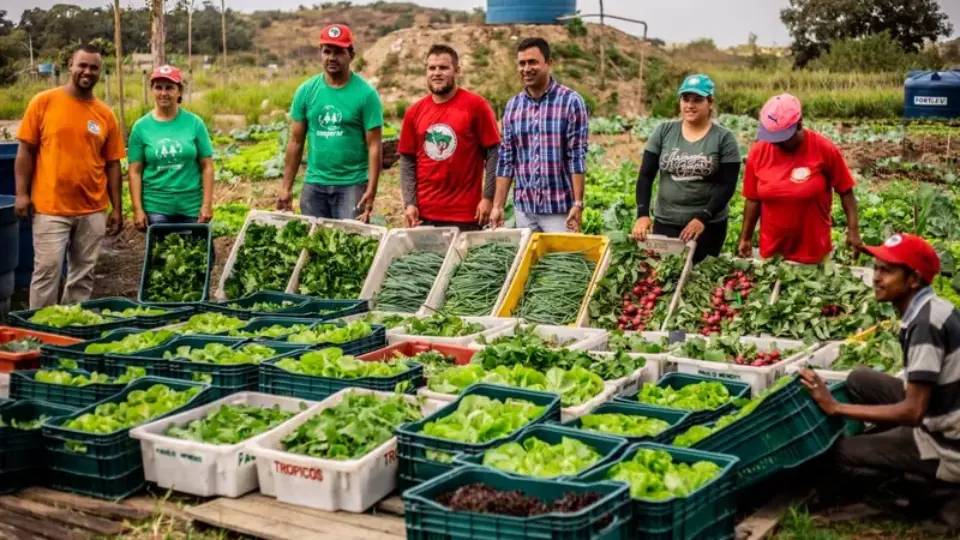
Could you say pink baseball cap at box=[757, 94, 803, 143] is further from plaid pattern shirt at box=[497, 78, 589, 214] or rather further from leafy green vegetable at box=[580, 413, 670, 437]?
leafy green vegetable at box=[580, 413, 670, 437]

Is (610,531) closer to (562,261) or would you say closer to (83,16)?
(562,261)

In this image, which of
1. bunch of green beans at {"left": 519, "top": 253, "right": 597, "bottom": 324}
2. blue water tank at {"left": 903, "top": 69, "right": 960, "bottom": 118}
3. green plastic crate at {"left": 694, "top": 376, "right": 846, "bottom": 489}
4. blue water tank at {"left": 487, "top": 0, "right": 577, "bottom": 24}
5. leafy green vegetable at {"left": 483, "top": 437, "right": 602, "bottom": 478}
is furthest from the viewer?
blue water tank at {"left": 487, "top": 0, "right": 577, "bottom": 24}

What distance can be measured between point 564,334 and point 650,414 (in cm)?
184

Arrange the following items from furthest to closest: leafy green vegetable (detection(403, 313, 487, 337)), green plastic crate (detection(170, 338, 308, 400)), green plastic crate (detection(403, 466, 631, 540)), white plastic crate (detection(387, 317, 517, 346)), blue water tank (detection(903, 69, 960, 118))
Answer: blue water tank (detection(903, 69, 960, 118)), leafy green vegetable (detection(403, 313, 487, 337)), white plastic crate (detection(387, 317, 517, 346)), green plastic crate (detection(170, 338, 308, 400)), green plastic crate (detection(403, 466, 631, 540))

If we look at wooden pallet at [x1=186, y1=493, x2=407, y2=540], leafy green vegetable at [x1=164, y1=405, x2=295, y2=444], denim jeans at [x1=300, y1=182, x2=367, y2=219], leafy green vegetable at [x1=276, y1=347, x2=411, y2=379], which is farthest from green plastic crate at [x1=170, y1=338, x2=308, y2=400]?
denim jeans at [x1=300, y1=182, x2=367, y2=219]

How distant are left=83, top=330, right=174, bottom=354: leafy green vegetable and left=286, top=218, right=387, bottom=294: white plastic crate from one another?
66.1 inches

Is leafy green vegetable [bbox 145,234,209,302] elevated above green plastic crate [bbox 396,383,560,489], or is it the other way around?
leafy green vegetable [bbox 145,234,209,302]

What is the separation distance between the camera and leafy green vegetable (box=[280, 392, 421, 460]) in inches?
197

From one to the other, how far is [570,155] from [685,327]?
1561 mm

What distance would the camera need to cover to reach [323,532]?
185 inches

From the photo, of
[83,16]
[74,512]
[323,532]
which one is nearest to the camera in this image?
[323,532]

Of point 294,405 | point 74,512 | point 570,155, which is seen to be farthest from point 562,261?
point 74,512

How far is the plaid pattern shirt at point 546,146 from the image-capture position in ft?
25.5

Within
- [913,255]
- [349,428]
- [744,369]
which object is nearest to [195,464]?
[349,428]
